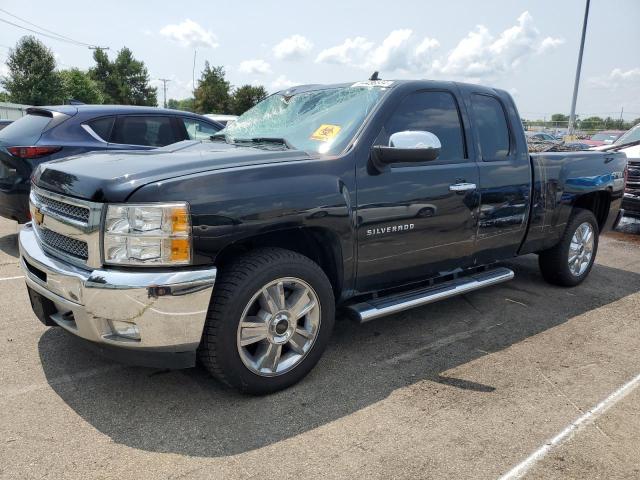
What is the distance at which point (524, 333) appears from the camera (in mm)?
4191

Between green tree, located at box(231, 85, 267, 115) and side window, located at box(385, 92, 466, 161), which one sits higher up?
green tree, located at box(231, 85, 267, 115)

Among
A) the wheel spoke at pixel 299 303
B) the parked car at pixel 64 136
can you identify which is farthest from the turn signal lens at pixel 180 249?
the parked car at pixel 64 136

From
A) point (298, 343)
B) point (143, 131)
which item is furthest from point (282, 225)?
point (143, 131)

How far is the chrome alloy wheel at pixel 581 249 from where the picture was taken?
5301 millimetres

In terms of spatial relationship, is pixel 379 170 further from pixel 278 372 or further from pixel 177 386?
pixel 177 386

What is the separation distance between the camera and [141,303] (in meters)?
2.56

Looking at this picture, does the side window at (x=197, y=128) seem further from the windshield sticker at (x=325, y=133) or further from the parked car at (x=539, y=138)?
the parked car at (x=539, y=138)

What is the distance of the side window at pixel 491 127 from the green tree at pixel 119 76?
208 ft

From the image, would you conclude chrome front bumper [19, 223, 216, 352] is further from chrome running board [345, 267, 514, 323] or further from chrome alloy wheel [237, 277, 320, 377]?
chrome running board [345, 267, 514, 323]

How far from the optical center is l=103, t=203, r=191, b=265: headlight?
2588mm

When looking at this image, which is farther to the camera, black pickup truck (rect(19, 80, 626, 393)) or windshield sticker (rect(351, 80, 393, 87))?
windshield sticker (rect(351, 80, 393, 87))

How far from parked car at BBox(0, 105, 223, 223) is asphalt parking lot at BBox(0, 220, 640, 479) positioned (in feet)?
6.61

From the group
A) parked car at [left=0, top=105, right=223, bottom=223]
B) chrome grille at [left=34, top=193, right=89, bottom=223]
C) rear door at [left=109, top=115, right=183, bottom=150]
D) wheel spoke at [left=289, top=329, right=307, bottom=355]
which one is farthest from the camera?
rear door at [left=109, top=115, right=183, bottom=150]

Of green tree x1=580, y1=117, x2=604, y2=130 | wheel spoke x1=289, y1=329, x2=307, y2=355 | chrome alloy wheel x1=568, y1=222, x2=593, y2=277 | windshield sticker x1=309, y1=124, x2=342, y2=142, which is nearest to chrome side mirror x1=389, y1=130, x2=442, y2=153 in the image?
windshield sticker x1=309, y1=124, x2=342, y2=142
